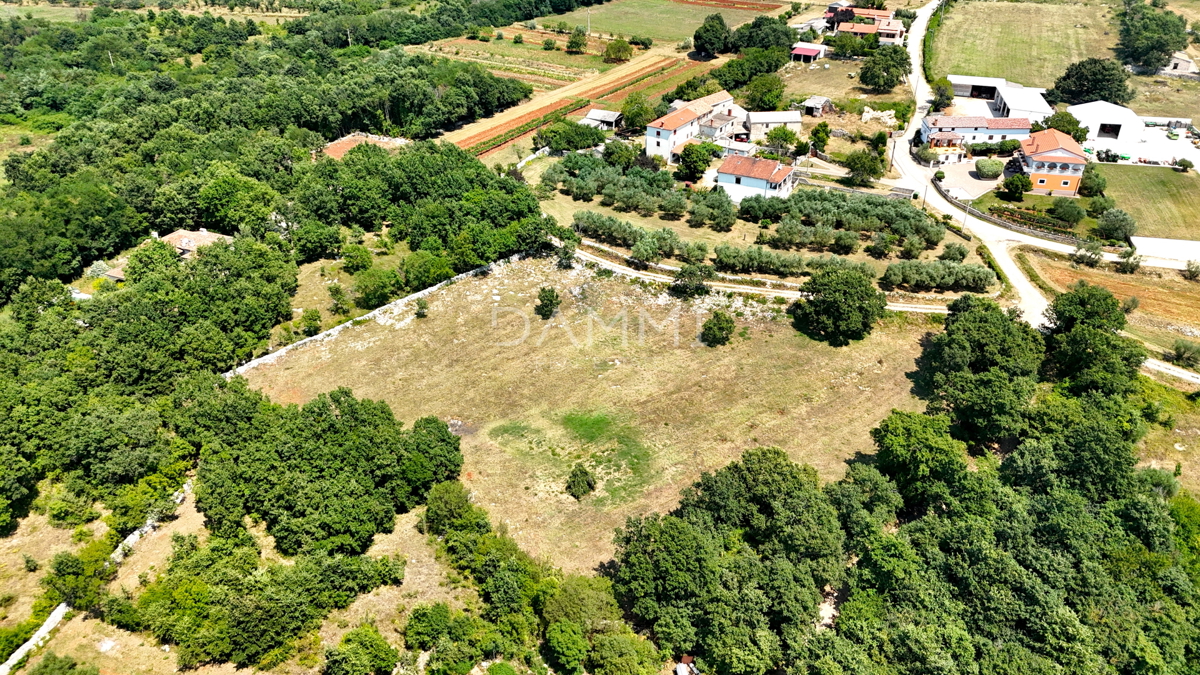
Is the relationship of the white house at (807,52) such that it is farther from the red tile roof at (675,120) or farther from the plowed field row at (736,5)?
the red tile roof at (675,120)

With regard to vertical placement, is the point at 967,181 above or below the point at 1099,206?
below

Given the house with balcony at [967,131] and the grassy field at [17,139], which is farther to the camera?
the grassy field at [17,139]

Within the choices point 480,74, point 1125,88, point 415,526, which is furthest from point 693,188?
point 1125,88

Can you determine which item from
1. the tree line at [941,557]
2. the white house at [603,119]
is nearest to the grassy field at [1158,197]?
the tree line at [941,557]

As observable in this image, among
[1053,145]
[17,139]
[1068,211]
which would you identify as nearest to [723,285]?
[1068,211]

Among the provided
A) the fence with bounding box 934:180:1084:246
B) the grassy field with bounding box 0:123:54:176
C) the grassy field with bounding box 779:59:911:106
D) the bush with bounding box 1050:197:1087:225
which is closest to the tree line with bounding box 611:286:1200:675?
the fence with bounding box 934:180:1084:246

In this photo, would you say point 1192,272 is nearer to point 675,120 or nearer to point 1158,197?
point 1158,197

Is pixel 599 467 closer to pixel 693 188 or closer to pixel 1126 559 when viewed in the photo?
pixel 1126 559
